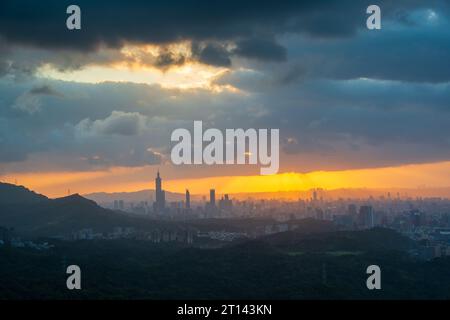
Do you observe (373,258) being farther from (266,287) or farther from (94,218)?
(94,218)

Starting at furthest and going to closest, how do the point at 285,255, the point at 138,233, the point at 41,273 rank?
1. the point at 138,233
2. the point at 285,255
3. the point at 41,273

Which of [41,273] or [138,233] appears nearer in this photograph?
[41,273]

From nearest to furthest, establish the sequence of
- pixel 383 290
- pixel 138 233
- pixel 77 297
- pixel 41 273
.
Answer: pixel 77 297, pixel 41 273, pixel 383 290, pixel 138 233

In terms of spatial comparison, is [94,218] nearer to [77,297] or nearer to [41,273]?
[41,273]

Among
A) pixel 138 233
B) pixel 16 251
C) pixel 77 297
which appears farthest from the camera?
pixel 138 233

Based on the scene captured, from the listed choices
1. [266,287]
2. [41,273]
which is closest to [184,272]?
[266,287]
